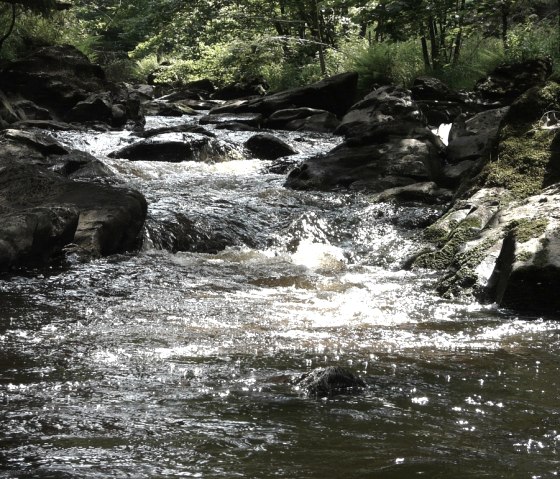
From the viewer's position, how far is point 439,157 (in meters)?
11.2

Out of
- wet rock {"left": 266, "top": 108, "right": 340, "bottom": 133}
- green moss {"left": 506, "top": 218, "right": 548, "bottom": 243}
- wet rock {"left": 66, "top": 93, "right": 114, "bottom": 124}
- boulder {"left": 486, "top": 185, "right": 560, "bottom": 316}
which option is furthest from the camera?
wet rock {"left": 66, "top": 93, "right": 114, "bottom": 124}

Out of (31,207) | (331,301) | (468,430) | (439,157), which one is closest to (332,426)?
(468,430)

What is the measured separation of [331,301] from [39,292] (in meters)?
2.30

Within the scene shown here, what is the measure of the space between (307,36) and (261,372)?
22086 millimetres

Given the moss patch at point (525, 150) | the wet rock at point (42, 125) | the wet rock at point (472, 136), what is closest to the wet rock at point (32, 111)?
the wet rock at point (42, 125)

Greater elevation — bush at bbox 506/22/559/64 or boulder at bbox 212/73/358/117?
bush at bbox 506/22/559/64

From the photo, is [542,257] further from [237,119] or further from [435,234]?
[237,119]

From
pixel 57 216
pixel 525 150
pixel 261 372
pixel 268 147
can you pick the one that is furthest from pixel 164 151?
pixel 261 372

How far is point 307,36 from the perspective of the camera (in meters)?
24.3

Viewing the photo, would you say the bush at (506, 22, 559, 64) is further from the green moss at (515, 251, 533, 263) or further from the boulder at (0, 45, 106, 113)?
the green moss at (515, 251, 533, 263)

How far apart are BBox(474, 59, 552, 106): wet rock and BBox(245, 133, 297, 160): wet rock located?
5054mm

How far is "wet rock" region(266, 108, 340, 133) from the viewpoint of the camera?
15555mm

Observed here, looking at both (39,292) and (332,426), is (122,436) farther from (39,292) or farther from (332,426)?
(39,292)

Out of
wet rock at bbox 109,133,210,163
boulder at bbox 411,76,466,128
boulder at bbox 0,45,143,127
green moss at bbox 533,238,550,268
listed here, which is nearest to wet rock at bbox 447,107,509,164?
boulder at bbox 411,76,466,128
